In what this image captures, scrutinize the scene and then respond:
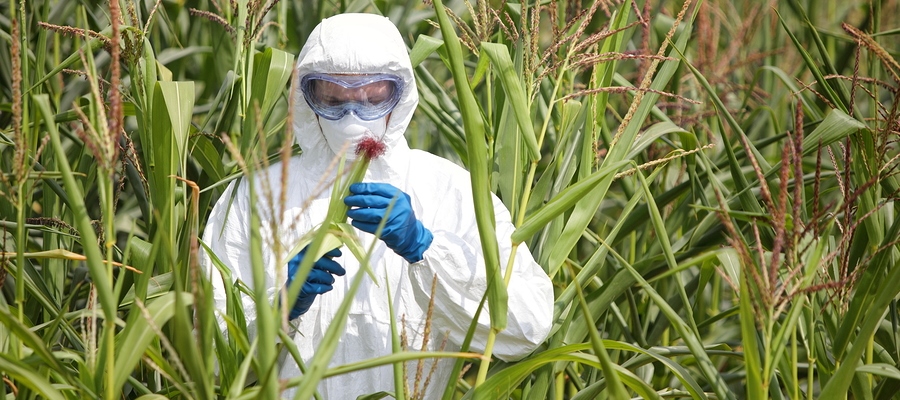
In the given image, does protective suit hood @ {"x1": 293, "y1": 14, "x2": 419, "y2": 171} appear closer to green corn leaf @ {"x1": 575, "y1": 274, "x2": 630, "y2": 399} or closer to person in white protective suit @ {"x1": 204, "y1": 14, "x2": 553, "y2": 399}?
person in white protective suit @ {"x1": 204, "y1": 14, "x2": 553, "y2": 399}

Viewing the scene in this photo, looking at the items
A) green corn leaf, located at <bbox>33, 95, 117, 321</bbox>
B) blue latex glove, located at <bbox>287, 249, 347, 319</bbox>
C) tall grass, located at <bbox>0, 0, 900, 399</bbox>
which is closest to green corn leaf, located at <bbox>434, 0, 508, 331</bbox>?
tall grass, located at <bbox>0, 0, 900, 399</bbox>

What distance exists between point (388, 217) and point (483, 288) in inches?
8.3

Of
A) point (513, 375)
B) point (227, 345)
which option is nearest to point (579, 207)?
point (513, 375)

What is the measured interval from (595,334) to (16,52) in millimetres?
655

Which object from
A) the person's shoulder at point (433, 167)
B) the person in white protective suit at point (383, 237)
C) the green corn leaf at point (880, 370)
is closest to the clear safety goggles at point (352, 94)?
the person in white protective suit at point (383, 237)

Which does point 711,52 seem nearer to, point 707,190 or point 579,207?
point 707,190

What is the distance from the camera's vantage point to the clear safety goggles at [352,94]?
1419mm

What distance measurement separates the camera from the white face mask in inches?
55.6

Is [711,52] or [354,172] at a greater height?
[354,172]

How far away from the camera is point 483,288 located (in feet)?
4.51

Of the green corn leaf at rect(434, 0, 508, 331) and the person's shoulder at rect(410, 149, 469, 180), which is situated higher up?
the green corn leaf at rect(434, 0, 508, 331)

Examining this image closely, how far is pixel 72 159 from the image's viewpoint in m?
1.75

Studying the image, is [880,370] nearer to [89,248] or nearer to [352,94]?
[352,94]

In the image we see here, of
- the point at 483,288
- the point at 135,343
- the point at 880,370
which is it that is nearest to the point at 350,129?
the point at 483,288
